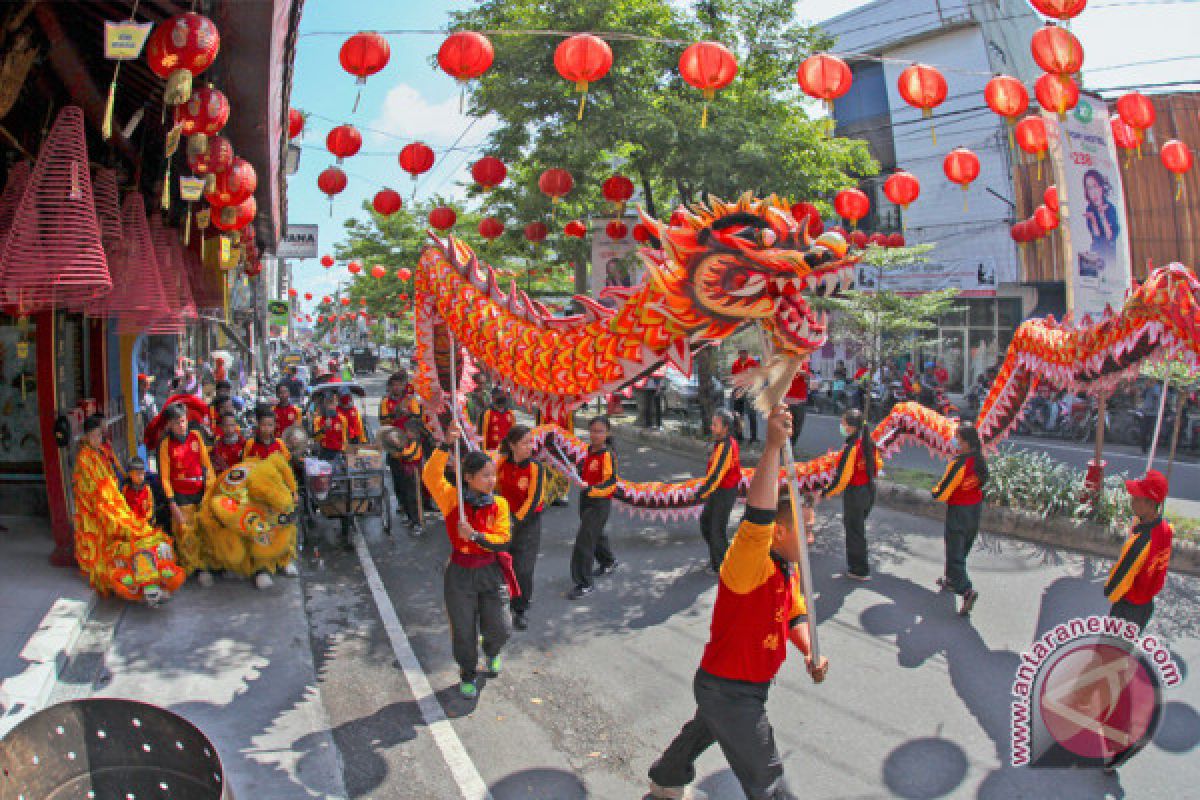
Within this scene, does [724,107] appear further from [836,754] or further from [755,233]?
[836,754]

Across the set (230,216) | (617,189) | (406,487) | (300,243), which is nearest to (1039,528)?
(617,189)

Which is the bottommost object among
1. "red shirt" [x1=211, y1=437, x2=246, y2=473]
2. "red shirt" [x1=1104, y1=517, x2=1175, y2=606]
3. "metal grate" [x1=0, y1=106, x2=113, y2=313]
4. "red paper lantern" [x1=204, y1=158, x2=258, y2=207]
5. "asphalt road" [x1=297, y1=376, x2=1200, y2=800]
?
"asphalt road" [x1=297, y1=376, x2=1200, y2=800]

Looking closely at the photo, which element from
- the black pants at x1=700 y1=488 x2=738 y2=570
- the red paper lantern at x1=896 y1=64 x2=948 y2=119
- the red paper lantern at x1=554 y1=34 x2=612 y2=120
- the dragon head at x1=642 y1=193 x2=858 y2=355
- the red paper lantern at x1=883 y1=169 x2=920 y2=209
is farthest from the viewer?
the red paper lantern at x1=883 y1=169 x2=920 y2=209

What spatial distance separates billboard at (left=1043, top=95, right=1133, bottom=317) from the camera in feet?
31.2

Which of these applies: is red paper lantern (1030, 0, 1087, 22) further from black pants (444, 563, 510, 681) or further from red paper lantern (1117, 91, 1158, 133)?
black pants (444, 563, 510, 681)

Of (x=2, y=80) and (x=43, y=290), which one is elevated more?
(x=2, y=80)

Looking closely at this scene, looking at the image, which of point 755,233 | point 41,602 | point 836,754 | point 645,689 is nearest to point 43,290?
point 41,602

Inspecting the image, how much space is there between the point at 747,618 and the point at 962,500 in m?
4.22

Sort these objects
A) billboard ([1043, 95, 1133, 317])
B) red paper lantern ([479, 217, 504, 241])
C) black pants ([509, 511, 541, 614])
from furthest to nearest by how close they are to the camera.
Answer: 1. red paper lantern ([479, 217, 504, 241])
2. billboard ([1043, 95, 1133, 317])
3. black pants ([509, 511, 541, 614])

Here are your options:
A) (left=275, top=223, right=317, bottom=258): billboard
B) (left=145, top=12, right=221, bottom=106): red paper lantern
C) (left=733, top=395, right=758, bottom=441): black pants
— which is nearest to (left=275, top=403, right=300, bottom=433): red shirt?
(left=145, top=12, right=221, bottom=106): red paper lantern

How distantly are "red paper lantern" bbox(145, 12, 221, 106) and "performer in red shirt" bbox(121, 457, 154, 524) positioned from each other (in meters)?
3.44

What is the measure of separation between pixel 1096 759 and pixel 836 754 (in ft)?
4.26

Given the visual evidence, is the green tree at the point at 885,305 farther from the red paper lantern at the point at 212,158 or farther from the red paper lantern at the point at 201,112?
the red paper lantern at the point at 201,112

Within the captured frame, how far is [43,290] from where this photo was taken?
4.62m
